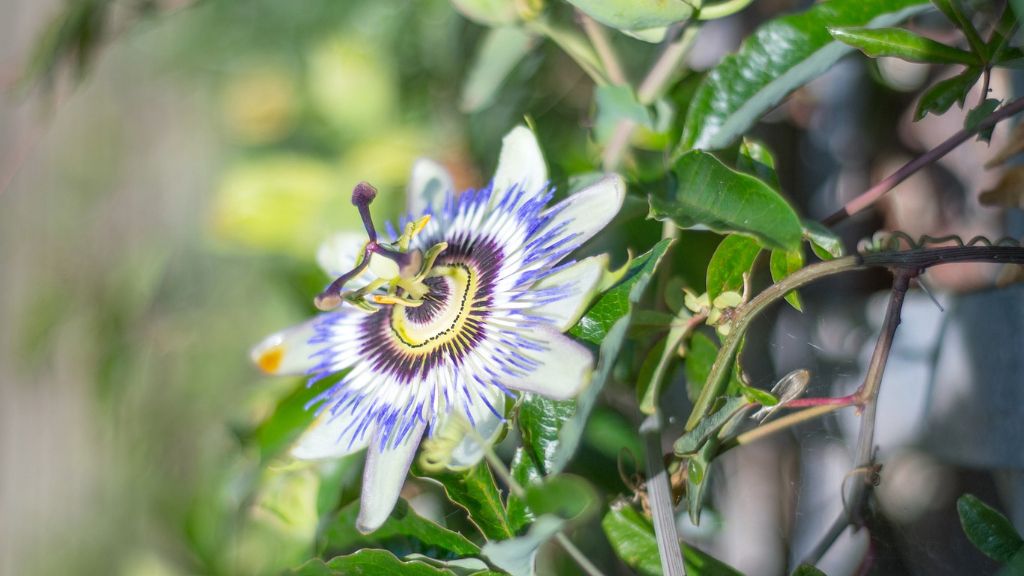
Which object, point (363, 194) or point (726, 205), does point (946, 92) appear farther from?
point (363, 194)

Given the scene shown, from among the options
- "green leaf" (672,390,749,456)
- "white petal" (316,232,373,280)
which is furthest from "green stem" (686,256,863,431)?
"white petal" (316,232,373,280)

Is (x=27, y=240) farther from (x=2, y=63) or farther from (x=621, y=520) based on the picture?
(x=621, y=520)

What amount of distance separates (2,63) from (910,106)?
2.03m

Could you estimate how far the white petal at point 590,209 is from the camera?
0.60 metres

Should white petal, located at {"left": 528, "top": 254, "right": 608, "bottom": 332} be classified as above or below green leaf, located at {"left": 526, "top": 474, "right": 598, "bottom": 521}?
above

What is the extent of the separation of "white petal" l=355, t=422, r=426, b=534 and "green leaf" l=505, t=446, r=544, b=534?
0.22ft

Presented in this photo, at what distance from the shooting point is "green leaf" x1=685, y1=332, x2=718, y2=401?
632 millimetres

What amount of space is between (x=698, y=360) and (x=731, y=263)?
0.29 ft

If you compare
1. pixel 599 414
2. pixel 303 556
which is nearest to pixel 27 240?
pixel 303 556

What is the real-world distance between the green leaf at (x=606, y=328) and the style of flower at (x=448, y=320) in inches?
0.4

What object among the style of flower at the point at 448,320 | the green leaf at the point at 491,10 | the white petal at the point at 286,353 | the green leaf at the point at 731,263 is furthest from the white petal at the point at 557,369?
the green leaf at the point at 491,10

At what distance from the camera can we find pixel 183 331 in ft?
4.92

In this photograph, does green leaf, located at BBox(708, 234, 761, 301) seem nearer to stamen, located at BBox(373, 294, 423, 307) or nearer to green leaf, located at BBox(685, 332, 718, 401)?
green leaf, located at BBox(685, 332, 718, 401)

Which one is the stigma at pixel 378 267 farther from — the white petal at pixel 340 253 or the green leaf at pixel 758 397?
the green leaf at pixel 758 397
